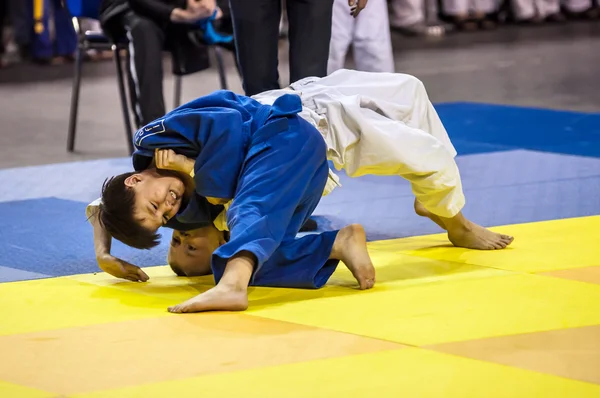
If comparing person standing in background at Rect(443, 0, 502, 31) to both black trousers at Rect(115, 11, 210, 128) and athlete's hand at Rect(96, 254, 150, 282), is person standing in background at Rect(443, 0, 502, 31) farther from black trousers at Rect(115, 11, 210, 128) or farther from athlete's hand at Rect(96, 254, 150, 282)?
athlete's hand at Rect(96, 254, 150, 282)

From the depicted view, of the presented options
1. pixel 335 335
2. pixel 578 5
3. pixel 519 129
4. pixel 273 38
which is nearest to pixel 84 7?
pixel 273 38

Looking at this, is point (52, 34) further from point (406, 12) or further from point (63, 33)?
point (406, 12)

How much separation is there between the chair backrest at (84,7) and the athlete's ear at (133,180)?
9.02 ft

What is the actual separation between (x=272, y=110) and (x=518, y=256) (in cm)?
89

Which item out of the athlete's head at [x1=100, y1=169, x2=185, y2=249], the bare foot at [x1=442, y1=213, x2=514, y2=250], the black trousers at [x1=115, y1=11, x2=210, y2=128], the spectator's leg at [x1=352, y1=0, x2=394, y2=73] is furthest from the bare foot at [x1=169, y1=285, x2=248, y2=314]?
the spectator's leg at [x1=352, y1=0, x2=394, y2=73]

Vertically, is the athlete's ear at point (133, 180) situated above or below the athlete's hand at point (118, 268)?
above

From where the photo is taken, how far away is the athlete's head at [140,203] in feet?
9.50

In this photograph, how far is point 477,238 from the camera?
3.42 meters

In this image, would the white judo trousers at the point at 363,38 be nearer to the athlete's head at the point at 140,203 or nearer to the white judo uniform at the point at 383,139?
the white judo uniform at the point at 383,139

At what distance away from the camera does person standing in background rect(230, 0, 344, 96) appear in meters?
3.94

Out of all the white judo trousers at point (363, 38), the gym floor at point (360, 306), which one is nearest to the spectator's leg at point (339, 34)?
the white judo trousers at point (363, 38)

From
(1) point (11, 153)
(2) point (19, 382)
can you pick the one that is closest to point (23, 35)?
(1) point (11, 153)

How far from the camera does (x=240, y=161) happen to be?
2955 mm

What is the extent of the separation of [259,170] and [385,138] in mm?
496
